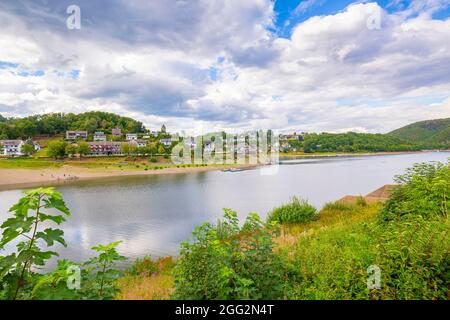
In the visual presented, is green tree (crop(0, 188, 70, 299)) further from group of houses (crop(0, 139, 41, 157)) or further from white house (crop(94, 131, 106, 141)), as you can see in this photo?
white house (crop(94, 131, 106, 141))

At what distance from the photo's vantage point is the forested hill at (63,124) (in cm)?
11025

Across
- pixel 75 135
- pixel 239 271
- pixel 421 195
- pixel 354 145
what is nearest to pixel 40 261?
pixel 239 271

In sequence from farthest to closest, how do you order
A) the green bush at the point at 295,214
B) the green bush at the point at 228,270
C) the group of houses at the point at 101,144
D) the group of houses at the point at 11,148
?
the group of houses at the point at 101,144 → the group of houses at the point at 11,148 → the green bush at the point at 295,214 → the green bush at the point at 228,270

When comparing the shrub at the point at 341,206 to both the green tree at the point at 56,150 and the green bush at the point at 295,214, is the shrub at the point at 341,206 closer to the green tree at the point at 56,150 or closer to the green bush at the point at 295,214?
the green bush at the point at 295,214

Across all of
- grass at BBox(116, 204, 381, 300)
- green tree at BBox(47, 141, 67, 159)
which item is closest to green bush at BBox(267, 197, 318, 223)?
grass at BBox(116, 204, 381, 300)

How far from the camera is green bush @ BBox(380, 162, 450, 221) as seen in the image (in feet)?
23.1

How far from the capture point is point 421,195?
25.2ft

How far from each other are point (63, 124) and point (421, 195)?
153400 millimetres

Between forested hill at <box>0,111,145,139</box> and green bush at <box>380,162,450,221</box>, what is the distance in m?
137

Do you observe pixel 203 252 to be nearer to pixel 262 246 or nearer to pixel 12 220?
pixel 262 246

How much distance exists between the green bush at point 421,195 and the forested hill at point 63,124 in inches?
5397

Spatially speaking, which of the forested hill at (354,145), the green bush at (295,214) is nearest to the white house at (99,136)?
the forested hill at (354,145)

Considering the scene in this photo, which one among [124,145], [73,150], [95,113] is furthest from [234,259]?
[95,113]
